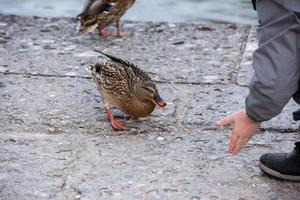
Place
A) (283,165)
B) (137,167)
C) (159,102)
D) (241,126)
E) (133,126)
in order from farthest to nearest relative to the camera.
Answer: (133,126), (159,102), (137,167), (283,165), (241,126)

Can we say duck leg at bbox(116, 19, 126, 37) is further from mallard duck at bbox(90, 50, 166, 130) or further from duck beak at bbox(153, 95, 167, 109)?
duck beak at bbox(153, 95, 167, 109)

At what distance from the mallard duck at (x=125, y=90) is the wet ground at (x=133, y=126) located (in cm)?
9

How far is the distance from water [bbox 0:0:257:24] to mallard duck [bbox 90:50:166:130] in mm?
2961

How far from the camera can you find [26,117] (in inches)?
154

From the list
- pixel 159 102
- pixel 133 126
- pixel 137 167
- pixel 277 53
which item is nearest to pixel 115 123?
pixel 133 126

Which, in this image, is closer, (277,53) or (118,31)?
(277,53)

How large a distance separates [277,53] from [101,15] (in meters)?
3.11

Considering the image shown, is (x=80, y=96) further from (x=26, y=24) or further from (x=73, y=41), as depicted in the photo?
(x=26, y=24)

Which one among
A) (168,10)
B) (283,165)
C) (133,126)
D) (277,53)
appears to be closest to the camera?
(277,53)

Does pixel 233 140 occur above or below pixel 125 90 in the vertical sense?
above

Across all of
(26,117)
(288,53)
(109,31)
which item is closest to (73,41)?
(109,31)

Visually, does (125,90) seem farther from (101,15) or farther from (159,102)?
(101,15)

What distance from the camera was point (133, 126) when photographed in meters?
3.87

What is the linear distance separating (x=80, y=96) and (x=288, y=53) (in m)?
1.82
